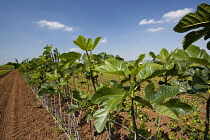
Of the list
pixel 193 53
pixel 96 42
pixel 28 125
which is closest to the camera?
pixel 193 53

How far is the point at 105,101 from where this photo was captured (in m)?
0.73

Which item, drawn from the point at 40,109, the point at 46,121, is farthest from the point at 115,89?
the point at 40,109

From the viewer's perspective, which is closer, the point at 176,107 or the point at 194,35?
the point at 194,35

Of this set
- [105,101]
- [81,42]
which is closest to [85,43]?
[81,42]

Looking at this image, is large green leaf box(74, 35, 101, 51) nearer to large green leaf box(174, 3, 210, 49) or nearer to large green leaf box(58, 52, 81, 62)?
large green leaf box(58, 52, 81, 62)

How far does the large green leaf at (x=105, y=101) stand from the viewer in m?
0.69

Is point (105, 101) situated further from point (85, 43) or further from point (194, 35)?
point (85, 43)

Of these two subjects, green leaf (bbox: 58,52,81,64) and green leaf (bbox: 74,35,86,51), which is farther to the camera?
green leaf (bbox: 74,35,86,51)

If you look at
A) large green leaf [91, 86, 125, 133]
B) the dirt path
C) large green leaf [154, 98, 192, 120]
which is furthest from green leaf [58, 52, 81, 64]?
the dirt path

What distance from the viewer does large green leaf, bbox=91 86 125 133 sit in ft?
2.25

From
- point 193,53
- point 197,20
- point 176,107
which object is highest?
point 197,20

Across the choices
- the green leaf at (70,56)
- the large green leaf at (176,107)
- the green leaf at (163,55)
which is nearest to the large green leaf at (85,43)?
the green leaf at (70,56)

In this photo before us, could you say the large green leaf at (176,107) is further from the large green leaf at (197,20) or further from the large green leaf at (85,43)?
the large green leaf at (85,43)

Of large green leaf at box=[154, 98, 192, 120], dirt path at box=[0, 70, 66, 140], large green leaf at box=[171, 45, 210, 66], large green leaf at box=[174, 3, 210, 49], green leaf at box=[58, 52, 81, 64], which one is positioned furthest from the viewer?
dirt path at box=[0, 70, 66, 140]
